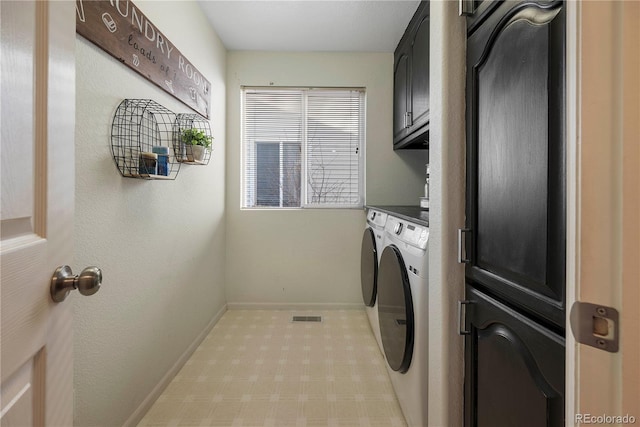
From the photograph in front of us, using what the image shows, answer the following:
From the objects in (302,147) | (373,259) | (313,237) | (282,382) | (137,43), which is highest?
(137,43)

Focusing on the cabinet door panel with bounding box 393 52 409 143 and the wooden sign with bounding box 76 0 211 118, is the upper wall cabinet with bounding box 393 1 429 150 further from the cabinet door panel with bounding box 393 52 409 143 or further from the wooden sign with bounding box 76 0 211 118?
the wooden sign with bounding box 76 0 211 118

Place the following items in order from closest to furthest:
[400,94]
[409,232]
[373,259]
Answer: [409,232] → [373,259] → [400,94]

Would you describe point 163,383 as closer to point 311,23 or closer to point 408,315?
point 408,315

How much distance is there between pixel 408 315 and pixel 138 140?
1.41 metres

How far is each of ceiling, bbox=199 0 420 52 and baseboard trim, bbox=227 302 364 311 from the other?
94.0 inches

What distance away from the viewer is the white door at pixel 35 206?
47 centimetres

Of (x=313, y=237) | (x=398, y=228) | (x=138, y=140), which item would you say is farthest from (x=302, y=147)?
(x=138, y=140)

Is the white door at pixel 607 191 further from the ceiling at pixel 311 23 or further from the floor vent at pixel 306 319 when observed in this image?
the floor vent at pixel 306 319

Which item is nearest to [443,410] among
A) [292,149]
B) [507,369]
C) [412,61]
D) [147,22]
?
[507,369]

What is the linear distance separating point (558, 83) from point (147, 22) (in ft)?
5.66

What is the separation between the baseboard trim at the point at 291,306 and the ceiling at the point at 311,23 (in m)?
2.39

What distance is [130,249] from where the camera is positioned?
1.44 meters

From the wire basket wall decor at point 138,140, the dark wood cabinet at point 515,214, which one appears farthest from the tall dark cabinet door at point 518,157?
the wire basket wall decor at point 138,140

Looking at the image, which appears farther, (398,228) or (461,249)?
(398,228)
